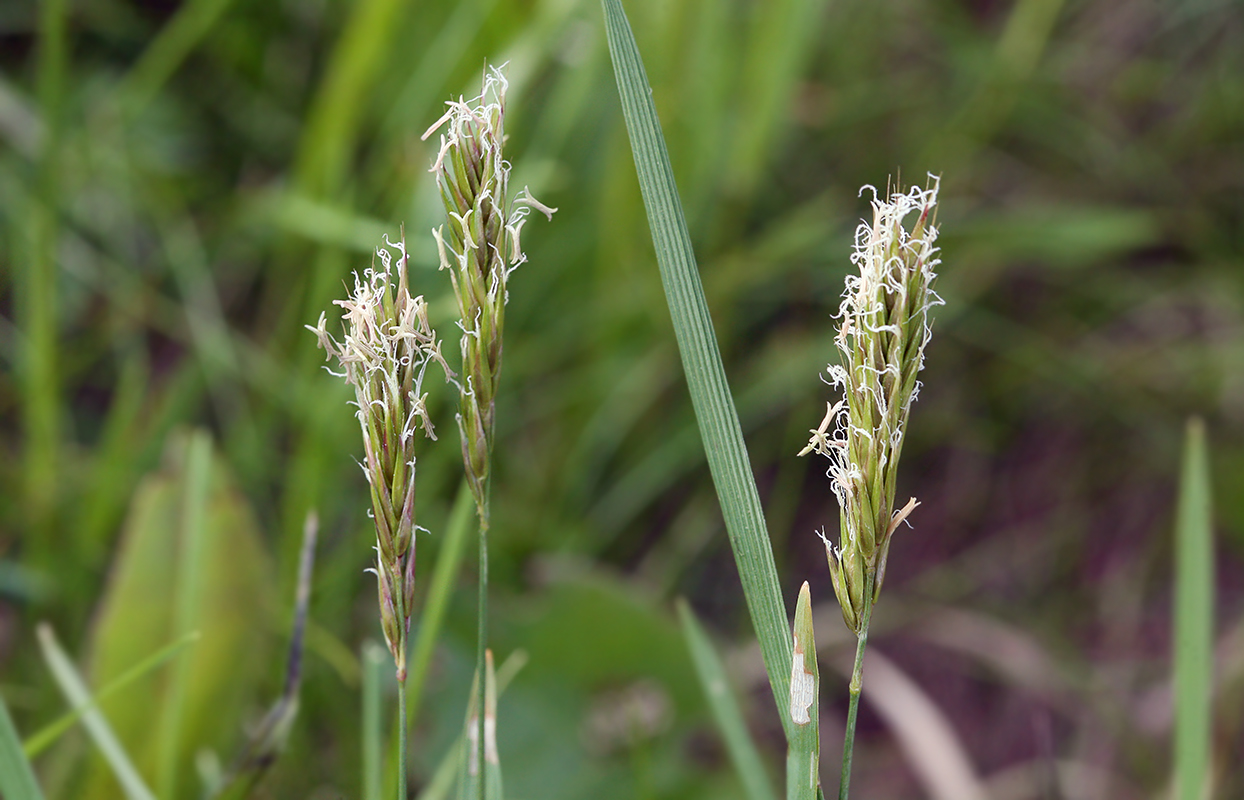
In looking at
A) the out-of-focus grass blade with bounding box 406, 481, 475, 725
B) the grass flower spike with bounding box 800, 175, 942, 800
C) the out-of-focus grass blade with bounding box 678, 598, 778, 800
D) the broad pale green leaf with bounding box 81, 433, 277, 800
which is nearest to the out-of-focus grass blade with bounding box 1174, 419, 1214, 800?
the out-of-focus grass blade with bounding box 678, 598, 778, 800

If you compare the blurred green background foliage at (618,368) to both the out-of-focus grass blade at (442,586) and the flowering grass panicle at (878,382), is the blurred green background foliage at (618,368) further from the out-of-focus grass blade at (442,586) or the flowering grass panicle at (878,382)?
the flowering grass panicle at (878,382)

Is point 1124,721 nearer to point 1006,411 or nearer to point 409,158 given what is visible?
point 1006,411

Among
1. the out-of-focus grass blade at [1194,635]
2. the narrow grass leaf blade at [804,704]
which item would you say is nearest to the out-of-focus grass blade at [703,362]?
the narrow grass leaf blade at [804,704]

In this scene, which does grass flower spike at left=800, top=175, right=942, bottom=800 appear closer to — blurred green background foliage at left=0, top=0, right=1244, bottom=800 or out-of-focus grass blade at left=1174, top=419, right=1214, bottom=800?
out-of-focus grass blade at left=1174, top=419, right=1214, bottom=800

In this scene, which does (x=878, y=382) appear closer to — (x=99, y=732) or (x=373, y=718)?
(x=373, y=718)

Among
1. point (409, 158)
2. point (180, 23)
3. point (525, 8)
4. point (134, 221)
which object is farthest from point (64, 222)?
point (525, 8)

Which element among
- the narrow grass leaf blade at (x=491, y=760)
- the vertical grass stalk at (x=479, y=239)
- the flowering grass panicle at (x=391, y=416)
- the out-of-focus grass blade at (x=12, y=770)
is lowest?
the out-of-focus grass blade at (x=12, y=770)

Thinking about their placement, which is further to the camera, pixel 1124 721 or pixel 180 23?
pixel 180 23
